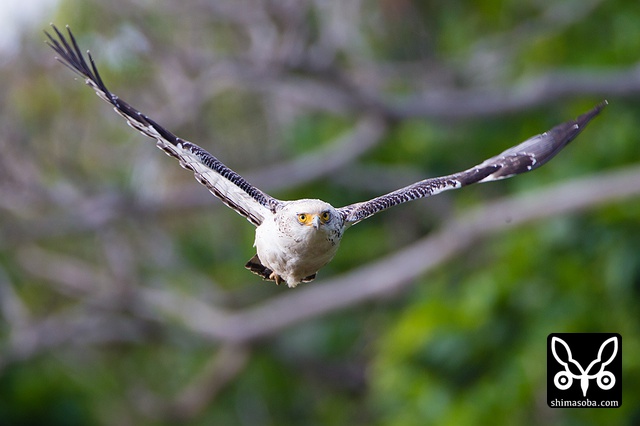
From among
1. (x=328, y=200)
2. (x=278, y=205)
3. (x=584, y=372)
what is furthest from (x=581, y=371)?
(x=278, y=205)

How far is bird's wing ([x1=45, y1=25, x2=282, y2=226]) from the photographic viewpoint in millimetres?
5848

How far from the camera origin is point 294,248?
580cm

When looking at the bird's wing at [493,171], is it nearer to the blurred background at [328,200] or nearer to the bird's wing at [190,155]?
the bird's wing at [190,155]

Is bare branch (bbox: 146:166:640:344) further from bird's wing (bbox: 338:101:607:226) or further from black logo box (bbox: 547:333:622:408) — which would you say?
bird's wing (bbox: 338:101:607:226)

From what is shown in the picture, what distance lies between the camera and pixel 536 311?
1444 centimetres

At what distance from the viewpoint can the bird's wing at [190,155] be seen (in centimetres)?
585

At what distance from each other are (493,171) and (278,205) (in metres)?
1.53

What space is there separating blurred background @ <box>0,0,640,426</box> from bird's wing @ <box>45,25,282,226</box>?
6.80 metres

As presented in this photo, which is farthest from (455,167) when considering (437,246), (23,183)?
(23,183)

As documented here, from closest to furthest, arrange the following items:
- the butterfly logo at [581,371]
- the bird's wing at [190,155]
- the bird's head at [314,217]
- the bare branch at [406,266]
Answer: the bird's head at [314,217]
the bird's wing at [190,155]
the butterfly logo at [581,371]
the bare branch at [406,266]

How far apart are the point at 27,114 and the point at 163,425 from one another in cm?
693

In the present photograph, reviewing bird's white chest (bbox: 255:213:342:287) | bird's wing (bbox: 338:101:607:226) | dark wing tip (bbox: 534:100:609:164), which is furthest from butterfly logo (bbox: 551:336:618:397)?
bird's white chest (bbox: 255:213:342:287)

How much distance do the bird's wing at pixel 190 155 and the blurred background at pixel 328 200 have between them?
268 inches

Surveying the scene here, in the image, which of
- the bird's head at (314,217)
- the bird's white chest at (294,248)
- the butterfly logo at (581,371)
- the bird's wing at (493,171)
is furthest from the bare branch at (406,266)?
the bird's head at (314,217)
